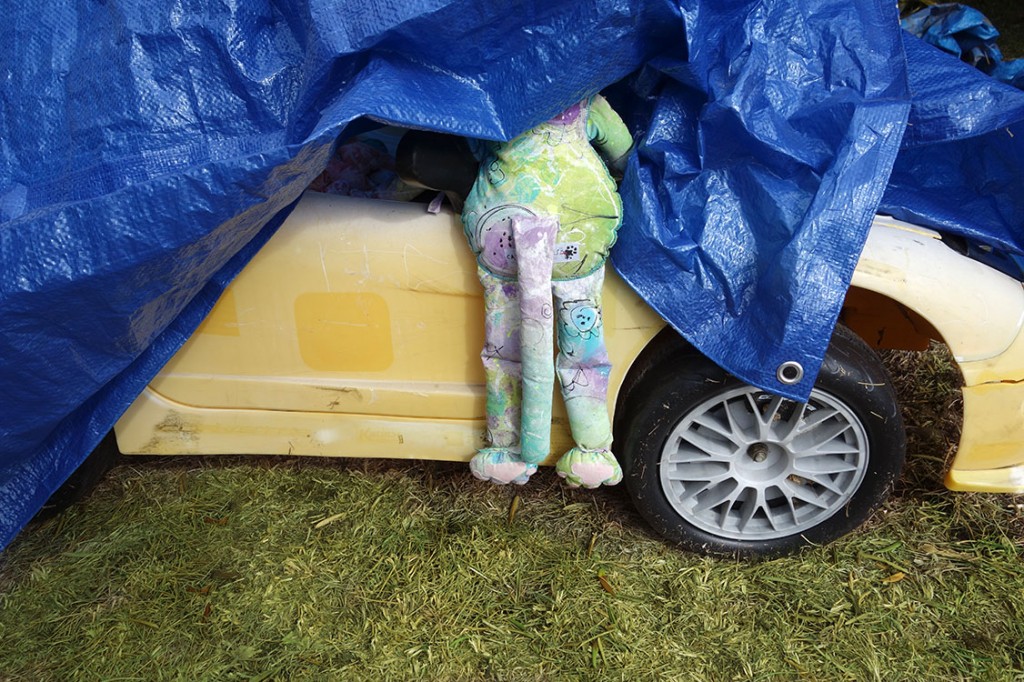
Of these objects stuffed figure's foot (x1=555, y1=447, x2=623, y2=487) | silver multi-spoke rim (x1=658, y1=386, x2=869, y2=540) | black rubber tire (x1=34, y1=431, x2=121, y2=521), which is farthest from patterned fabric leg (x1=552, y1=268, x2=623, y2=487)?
black rubber tire (x1=34, y1=431, x2=121, y2=521)

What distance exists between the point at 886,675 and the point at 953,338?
0.86 meters

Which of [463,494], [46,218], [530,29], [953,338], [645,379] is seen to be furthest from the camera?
[463,494]

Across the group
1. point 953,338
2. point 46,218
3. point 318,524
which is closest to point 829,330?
point 953,338

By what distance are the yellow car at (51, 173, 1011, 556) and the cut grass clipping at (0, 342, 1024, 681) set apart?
19cm

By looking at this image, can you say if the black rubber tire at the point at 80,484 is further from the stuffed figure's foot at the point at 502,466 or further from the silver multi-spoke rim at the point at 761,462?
the silver multi-spoke rim at the point at 761,462

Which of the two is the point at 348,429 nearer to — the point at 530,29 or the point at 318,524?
the point at 318,524

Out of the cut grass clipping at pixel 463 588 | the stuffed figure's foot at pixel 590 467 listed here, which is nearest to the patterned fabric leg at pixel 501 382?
the stuffed figure's foot at pixel 590 467

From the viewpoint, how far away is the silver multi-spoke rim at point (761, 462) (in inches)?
89.7

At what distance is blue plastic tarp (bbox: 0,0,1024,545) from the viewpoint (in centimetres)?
180

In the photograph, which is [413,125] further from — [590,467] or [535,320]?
[590,467]

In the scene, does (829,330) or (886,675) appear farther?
(886,675)

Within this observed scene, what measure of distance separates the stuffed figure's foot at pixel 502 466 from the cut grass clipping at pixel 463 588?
0.26 metres

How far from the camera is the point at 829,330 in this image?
1953 mm

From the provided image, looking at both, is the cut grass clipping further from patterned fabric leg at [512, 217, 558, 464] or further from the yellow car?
patterned fabric leg at [512, 217, 558, 464]
